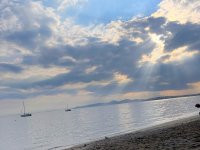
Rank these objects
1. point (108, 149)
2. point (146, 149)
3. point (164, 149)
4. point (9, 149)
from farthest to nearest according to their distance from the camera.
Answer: point (9, 149)
point (108, 149)
point (146, 149)
point (164, 149)

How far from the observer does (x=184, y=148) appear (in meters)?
18.6

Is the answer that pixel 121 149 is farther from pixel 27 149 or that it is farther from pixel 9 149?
pixel 9 149

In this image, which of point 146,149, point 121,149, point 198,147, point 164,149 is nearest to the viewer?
point 198,147

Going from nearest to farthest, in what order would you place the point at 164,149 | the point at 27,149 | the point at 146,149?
the point at 164,149
the point at 146,149
the point at 27,149

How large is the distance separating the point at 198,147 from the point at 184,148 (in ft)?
2.66

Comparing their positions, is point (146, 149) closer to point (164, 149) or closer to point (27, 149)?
point (164, 149)

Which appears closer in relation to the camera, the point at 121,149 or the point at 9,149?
the point at 121,149

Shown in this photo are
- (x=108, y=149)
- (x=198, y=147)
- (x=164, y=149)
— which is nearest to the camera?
(x=198, y=147)

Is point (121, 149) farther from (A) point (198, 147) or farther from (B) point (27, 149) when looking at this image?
(B) point (27, 149)

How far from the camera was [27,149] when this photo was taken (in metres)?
62.0

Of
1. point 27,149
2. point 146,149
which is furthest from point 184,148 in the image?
point 27,149

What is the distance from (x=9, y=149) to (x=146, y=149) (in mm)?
51387

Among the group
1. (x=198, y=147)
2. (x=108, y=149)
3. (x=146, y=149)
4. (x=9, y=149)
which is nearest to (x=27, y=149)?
(x=9, y=149)

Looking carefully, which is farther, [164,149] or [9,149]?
[9,149]
